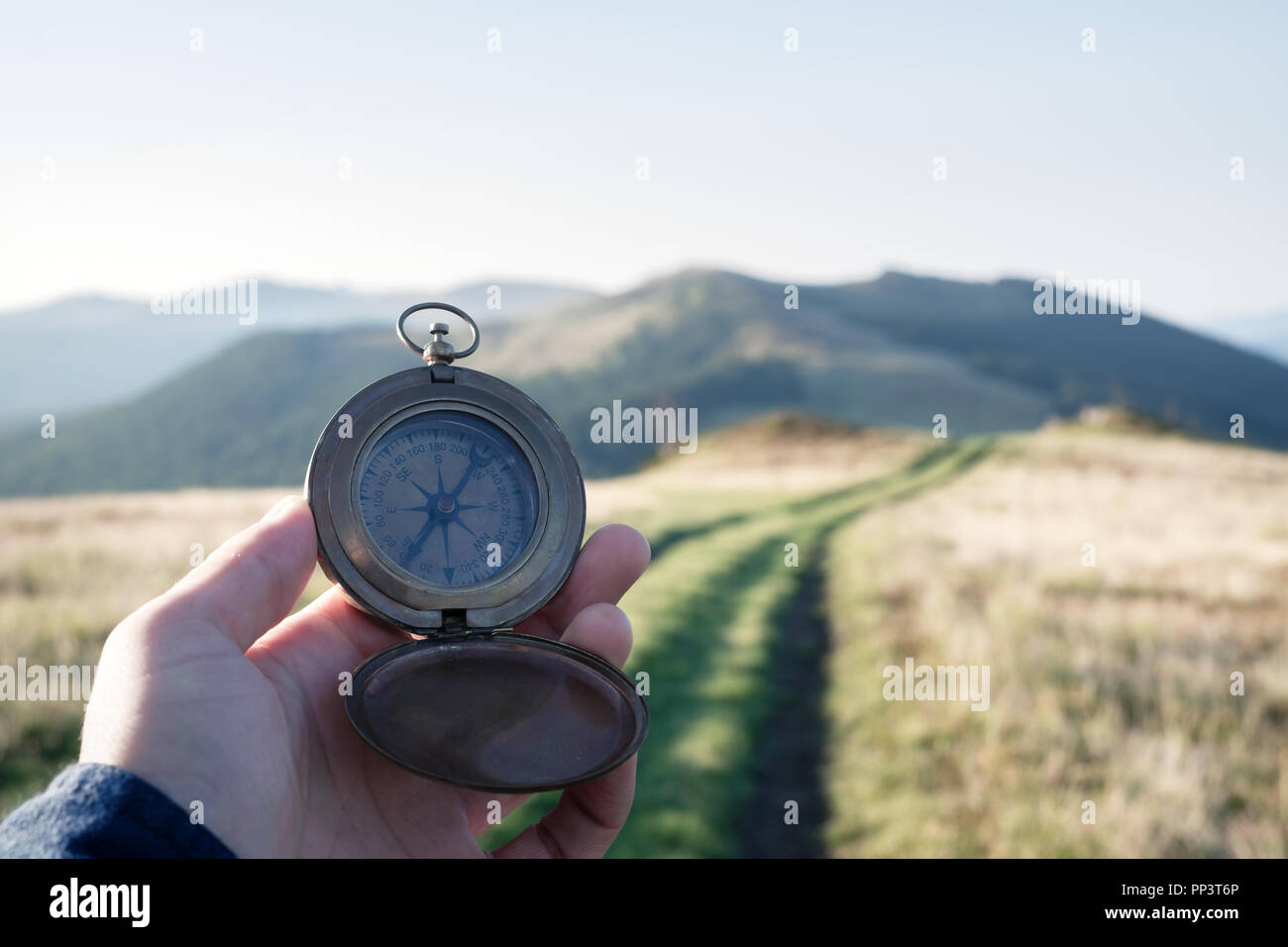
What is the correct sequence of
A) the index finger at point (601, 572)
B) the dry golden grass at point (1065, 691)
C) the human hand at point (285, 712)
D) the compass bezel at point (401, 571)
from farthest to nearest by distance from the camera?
1. the dry golden grass at point (1065, 691)
2. the index finger at point (601, 572)
3. the compass bezel at point (401, 571)
4. the human hand at point (285, 712)

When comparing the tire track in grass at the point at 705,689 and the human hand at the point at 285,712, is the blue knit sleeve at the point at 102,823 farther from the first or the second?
the tire track in grass at the point at 705,689

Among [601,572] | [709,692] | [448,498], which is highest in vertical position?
[448,498]

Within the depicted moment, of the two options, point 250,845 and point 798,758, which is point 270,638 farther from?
point 798,758

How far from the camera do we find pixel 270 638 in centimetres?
321

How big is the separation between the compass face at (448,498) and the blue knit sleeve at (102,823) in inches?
42.8

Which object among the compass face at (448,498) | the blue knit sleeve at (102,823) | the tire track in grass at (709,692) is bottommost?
the tire track in grass at (709,692)

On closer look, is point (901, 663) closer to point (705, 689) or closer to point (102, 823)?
point (705, 689)

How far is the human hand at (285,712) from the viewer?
2.48 m

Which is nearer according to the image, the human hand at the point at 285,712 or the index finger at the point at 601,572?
the human hand at the point at 285,712

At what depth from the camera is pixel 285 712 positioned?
9.65 feet

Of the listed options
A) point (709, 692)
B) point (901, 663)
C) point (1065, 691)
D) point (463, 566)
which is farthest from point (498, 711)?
point (901, 663)

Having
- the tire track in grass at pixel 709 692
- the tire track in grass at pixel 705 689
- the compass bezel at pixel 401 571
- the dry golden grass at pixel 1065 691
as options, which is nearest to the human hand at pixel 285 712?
the compass bezel at pixel 401 571

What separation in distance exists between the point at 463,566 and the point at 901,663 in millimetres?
7134

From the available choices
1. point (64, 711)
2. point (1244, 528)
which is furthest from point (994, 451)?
point (64, 711)
